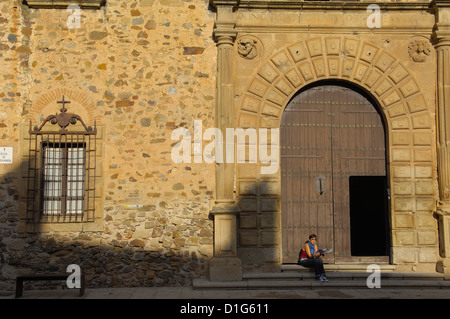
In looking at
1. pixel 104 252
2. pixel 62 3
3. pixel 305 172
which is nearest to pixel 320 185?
pixel 305 172

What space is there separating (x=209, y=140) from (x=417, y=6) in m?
4.65

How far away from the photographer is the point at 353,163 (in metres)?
9.47

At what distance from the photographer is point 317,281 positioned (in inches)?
341

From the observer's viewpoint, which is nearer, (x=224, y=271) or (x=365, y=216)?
(x=224, y=271)

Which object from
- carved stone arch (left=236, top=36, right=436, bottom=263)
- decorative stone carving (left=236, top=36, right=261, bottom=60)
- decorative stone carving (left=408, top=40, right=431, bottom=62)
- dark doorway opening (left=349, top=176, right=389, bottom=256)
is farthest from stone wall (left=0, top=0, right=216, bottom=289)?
dark doorway opening (left=349, top=176, right=389, bottom=256)

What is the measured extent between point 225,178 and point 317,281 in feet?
7.89

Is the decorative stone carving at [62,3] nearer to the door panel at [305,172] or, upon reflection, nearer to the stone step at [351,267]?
the door panel at [305,172]

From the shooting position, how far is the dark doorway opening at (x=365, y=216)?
12656mm

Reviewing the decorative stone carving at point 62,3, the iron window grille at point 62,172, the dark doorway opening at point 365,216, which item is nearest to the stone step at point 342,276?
the iron window grille at point 62,172

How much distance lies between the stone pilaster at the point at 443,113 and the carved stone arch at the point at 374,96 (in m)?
0.17

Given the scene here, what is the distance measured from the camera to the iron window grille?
9008mm

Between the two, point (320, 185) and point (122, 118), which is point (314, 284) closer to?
point (320, 185)
